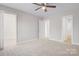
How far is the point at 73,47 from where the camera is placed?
184 cm

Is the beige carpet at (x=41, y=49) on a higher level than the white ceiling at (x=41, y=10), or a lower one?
lower

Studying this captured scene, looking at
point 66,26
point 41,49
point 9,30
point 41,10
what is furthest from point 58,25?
point 9,30

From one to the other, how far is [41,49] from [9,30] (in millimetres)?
619

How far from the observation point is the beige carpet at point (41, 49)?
184 cm

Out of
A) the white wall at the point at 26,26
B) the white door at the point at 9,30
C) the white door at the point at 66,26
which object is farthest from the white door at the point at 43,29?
the white door at the point at 9,30

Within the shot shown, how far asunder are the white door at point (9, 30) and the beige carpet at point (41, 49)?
0.09 metres

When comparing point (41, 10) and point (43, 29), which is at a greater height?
point (41, 10)

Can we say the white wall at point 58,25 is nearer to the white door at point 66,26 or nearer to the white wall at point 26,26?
the white door at point 66,26

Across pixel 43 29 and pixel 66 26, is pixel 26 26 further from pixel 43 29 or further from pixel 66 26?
pixel 66 26

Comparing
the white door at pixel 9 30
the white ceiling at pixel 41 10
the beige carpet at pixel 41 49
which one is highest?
the white ceiling at pixel 41 10

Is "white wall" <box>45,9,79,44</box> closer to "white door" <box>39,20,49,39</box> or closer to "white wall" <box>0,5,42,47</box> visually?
"white door" <box>39,20,49,39</box>

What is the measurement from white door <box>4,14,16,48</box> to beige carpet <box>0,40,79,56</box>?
0.09 meters

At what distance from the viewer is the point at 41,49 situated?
185cm

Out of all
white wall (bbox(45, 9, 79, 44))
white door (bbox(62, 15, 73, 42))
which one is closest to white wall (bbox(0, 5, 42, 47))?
white wall (bbox(45, 9, 79, 44))
